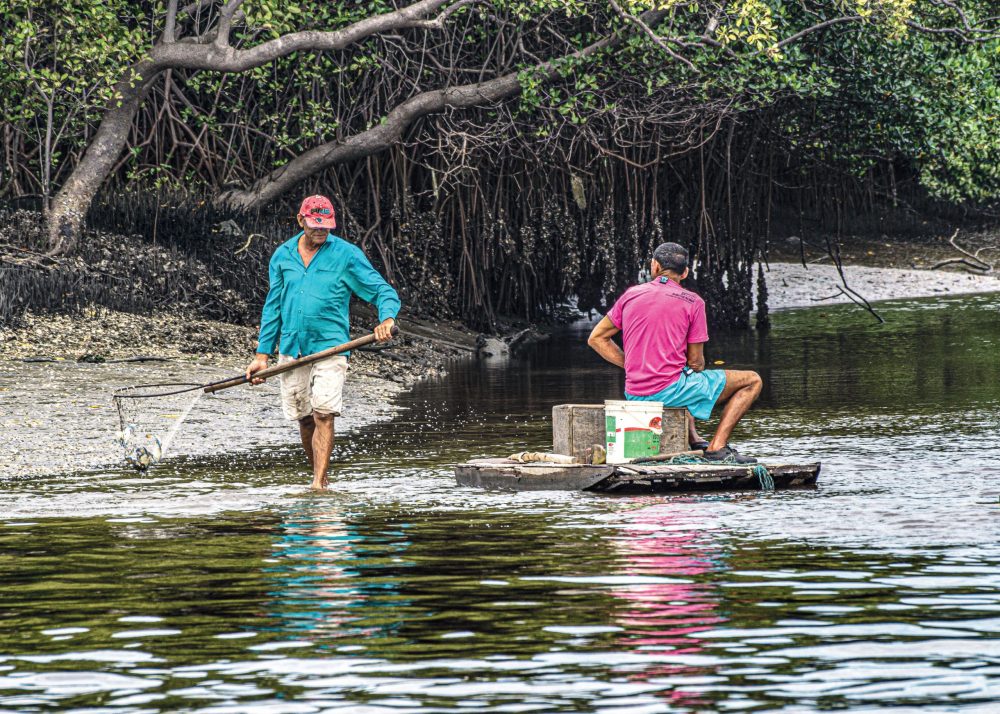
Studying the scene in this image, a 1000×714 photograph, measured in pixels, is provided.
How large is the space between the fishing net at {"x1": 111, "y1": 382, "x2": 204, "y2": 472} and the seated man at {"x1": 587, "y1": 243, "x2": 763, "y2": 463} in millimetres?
2703

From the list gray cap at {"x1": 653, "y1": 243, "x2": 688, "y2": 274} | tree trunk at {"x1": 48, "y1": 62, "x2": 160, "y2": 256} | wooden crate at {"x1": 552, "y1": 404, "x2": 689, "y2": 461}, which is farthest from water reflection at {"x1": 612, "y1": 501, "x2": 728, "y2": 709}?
tree trunk at {"x1": 48, "y1": 62, "x2": 160, "y2": 256}

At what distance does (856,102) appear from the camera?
891 inches

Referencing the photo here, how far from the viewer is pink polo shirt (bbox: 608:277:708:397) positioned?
10.4 metres

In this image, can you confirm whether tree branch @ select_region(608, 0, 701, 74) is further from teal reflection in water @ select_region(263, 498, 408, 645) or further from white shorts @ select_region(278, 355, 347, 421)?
teal reflection in water @ select_region(263, 498, 408, 645)

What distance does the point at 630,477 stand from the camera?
32.6 feet

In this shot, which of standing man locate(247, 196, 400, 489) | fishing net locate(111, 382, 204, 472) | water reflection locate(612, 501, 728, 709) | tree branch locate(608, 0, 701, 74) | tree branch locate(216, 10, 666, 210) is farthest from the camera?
tree branch locate(216, 10, 666, 210)

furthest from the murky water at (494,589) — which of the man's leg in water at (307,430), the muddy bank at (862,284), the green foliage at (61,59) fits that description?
the muddy bank at (862,284)

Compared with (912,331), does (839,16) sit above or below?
above

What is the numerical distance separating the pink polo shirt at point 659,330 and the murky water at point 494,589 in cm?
95

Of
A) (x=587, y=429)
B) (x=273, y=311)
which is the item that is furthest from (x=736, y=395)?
(x=273, y=311)

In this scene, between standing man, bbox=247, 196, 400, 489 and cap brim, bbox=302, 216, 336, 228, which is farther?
standing man, bbox=247, 196, 400, 489

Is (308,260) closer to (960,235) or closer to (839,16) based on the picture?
(839,16)

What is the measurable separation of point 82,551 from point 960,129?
57.2 ft

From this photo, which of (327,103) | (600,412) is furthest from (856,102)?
(600,412)
